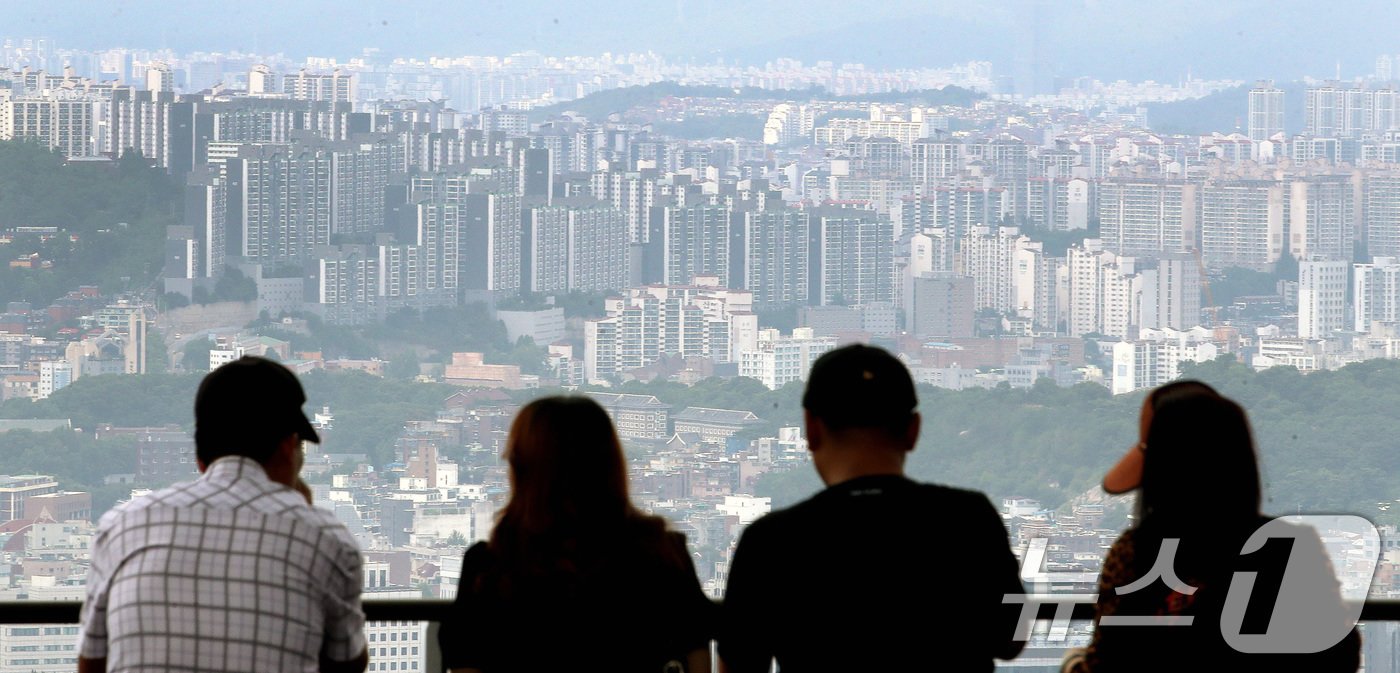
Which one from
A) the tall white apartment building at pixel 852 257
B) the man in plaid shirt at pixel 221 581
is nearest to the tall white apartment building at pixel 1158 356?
the tall white apartment building at pixel 852 257

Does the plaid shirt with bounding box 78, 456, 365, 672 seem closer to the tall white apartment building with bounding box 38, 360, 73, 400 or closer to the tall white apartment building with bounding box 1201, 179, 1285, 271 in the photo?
the tall white apartment building with bounding box 38, 360, 73, 400

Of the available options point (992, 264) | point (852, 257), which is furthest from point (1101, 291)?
point (852, 257)

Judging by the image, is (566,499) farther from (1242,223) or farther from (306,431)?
(1242,223)

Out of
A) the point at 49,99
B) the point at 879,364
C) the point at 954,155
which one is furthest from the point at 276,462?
the point at 49,99

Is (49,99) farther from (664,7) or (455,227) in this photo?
(664,7)

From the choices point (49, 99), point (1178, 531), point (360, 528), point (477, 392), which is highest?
point (49, 99)
